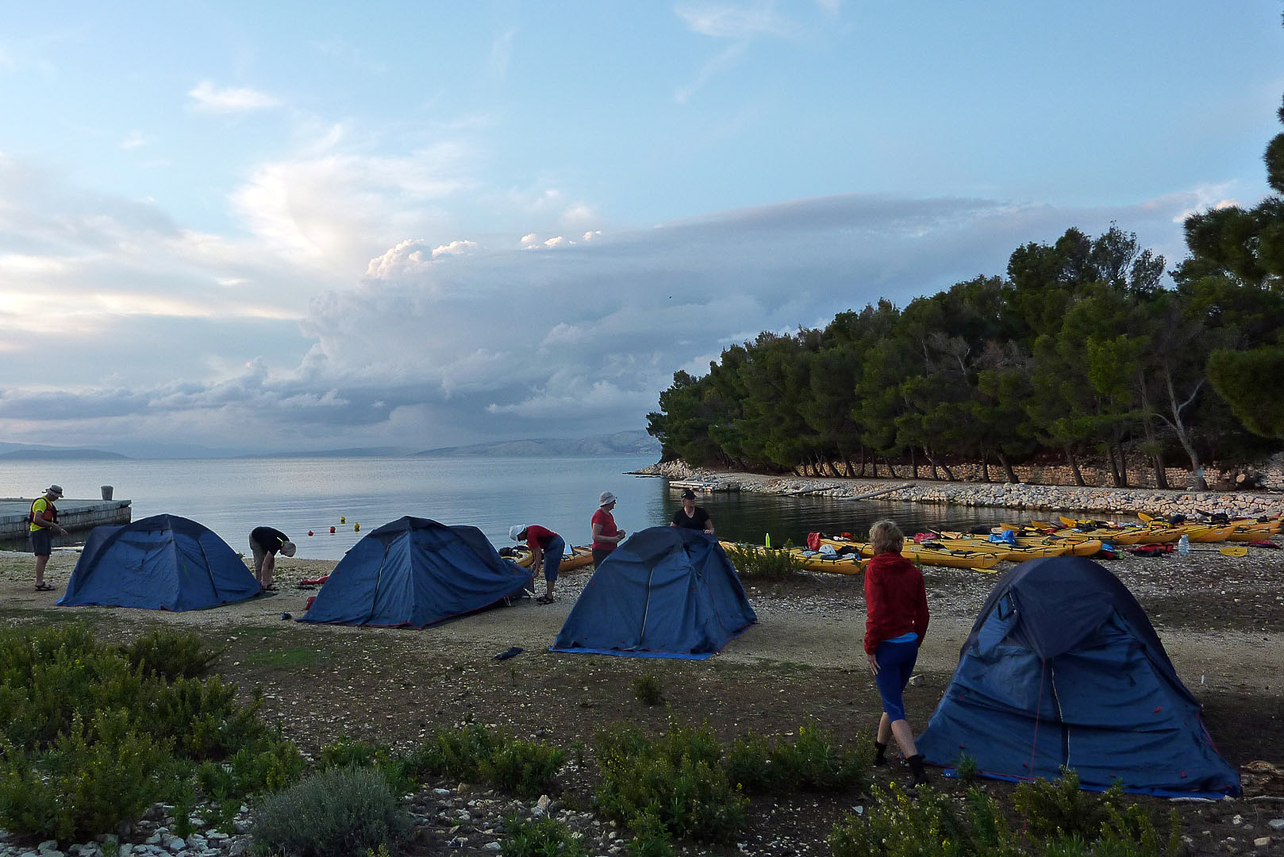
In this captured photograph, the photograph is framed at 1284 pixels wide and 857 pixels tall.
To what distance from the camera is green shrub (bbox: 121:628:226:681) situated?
902 centimetres

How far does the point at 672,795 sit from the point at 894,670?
1.96m

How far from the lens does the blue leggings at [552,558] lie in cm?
1487

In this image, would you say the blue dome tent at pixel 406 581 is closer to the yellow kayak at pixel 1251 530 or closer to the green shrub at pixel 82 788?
the green shrub at pixel 82 788

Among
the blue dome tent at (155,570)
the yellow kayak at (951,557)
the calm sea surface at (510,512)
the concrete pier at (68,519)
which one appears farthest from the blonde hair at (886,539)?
the concrete pier at (68,519)

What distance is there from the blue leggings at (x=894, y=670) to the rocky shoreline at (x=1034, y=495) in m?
29.8

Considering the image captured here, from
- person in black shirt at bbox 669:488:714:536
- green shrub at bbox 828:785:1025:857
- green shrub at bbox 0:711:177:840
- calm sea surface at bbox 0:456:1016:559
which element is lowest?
calm sea surface at bbox 0:456:1016:559

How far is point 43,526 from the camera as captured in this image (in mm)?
16125

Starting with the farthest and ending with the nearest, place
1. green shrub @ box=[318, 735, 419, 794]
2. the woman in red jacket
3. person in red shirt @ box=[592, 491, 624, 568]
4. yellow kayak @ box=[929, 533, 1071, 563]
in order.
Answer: yellow kayak @ box=[929, 533, 1071, 563] → person in red shirt @ box=[592, 491, 624, 568] → the woman in red jacket → green shrub @ box=[318, 735, 419, 794]

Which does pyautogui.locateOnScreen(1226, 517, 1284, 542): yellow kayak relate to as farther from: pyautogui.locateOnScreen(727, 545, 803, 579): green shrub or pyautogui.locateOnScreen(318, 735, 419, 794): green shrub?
pyautogui.locateOnScreen(318, 735, 419, 794): green shrub

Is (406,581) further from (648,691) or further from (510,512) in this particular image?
(510,512)

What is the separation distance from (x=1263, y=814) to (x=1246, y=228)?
986 cm

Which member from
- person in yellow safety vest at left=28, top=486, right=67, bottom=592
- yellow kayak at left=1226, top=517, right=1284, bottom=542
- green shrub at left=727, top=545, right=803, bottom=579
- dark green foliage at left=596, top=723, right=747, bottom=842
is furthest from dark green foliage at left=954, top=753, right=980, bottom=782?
yellow kayak at left=1226, top=517, right=1284, bottom=542

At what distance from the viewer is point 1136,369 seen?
3844 cm

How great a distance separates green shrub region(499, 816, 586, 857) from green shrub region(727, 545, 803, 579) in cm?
1104
